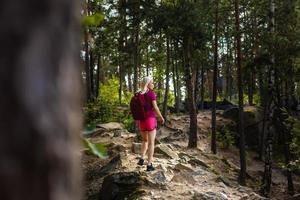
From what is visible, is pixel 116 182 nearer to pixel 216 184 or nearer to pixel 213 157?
pixel 216 184

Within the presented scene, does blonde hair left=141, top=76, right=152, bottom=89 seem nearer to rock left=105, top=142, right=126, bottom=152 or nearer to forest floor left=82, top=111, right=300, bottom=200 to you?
forest floor left=82, top=111, right=300, bottom=200

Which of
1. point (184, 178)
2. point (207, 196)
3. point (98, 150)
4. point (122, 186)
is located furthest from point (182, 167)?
point (98, 150)

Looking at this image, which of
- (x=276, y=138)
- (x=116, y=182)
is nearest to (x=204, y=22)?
(x=116, y=182)

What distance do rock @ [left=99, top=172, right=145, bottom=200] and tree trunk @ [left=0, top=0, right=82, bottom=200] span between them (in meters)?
9.54

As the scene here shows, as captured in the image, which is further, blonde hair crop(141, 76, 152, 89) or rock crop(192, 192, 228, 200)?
blonde hair crop(141, 76, 152, 89)

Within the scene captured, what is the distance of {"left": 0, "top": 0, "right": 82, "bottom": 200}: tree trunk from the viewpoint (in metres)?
1.12

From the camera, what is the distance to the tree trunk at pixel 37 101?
3.69 ft

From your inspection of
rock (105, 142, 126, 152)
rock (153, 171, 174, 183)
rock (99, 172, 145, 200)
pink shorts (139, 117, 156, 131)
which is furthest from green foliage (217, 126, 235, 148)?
pink shorts (139, 117, 156, 131)

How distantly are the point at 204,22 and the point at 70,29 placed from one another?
59.5ft

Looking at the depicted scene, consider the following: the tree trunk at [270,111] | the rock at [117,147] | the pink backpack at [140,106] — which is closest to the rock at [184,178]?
the pink backpack at [140,106]

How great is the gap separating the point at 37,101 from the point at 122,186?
1013 centimetres

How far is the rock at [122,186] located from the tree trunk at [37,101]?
9538 mm

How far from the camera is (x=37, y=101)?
1175mm

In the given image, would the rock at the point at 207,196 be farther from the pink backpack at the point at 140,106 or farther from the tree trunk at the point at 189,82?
the tree trunk at the point at 189,82
